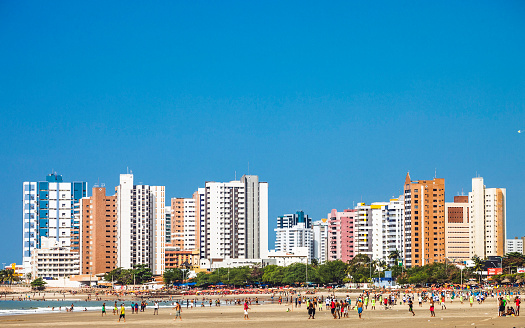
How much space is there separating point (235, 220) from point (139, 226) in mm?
25127

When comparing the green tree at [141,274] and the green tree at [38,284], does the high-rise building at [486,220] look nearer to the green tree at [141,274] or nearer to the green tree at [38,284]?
the green tree at [141,274]

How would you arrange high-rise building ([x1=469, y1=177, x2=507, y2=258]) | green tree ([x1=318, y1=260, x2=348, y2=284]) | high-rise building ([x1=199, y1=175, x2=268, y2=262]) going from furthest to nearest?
1. high-rise building ([x1=199, y1=175, x2=268, y2=262])
2. high-rise building ([x1=469, y1=177, x2=507, y2=258])
3. green tree ([x1=318, y1=260, x2=348, y2=284])

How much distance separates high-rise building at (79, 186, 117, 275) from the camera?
187 m

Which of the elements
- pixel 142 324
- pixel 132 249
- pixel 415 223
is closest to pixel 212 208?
pixel 132 249

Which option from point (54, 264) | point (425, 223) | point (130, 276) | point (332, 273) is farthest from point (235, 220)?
point (425, 223)

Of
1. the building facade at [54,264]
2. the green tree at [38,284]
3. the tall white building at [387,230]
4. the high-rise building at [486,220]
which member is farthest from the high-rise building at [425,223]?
the green tree at [38,284]

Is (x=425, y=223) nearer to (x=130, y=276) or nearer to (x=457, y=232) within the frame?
(x=457, y=232)

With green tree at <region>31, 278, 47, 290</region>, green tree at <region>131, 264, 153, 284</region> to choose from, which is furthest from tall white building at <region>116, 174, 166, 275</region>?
green tree at <region>31, 278, 47, 290</region>

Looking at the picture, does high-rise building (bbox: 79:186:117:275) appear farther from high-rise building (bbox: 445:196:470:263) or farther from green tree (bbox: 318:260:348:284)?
high-rise building (bbox: 445:196:470:263)

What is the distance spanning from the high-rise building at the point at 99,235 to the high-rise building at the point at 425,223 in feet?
235

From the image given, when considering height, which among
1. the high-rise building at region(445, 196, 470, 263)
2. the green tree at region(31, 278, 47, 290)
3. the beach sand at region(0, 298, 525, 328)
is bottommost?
the green tree at region(31, 278, 47, 290)

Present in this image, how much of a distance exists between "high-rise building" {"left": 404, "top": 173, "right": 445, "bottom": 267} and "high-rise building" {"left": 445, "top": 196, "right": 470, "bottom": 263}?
218 inches

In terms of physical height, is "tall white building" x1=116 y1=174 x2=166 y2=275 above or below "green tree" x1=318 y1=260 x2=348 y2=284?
above

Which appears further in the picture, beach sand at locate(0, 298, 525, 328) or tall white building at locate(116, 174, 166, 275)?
tall white building at locate(116, 174, 166, 275)
